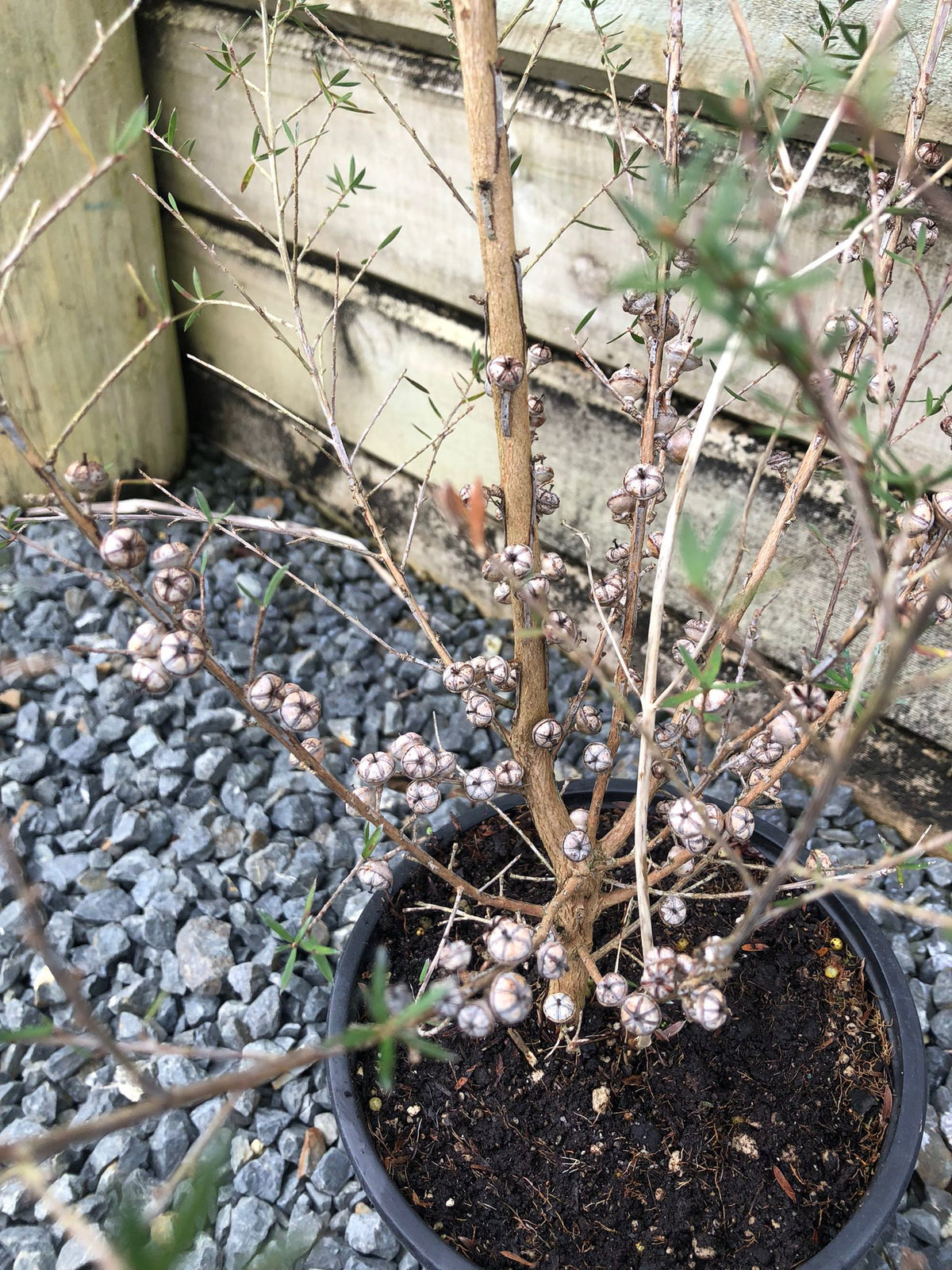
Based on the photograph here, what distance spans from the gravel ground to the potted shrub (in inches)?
7.7

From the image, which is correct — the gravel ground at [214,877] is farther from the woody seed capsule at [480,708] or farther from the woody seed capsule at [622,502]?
the woody seed capsule at [622,502]

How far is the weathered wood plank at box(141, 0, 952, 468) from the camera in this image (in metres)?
1.15

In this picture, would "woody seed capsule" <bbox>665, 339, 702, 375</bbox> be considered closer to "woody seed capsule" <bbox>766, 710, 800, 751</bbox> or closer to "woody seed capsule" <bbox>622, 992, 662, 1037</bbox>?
"woody seed capsule" <bbox>766, 710, 800, 751</bbox>

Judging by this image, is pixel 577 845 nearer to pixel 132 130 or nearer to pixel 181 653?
pixel 181 653

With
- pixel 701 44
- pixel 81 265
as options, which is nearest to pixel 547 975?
pixel 701 44

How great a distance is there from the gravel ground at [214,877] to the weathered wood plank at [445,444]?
20 cm

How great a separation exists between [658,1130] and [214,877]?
715 mm

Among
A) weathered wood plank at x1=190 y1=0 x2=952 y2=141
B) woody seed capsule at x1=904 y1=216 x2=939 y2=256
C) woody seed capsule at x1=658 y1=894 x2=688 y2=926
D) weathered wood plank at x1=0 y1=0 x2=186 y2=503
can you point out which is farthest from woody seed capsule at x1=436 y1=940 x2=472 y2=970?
weathered wood plank at x1=0 y1=0 x2=186 y2=503

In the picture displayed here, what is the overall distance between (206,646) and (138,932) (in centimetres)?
85

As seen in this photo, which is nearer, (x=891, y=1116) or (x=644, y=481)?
(x=644, y=481)

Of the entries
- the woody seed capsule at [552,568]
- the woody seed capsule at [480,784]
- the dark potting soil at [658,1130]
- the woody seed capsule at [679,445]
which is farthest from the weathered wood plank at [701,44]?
the dark potting soil at [658,1130]

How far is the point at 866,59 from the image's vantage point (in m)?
0.59

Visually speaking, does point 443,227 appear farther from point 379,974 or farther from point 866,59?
point 379,974

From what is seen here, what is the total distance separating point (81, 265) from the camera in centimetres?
179
